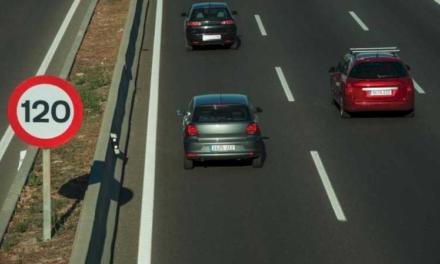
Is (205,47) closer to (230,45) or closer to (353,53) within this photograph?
(230,45)

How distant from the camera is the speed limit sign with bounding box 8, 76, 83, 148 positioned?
42.8ft

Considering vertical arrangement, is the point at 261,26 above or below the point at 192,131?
below

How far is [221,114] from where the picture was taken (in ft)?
65.9

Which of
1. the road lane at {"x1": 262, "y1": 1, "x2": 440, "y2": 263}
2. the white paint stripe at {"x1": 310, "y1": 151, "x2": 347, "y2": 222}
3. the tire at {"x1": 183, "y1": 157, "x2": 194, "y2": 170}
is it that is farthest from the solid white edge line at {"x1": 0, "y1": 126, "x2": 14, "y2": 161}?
the white paint stripe at {"x1": 310, "y1": 151, "x2": 347, "y2": 222}

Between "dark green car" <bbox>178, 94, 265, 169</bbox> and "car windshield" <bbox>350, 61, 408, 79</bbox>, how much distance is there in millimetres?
5671

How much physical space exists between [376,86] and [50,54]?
12924 millimetres

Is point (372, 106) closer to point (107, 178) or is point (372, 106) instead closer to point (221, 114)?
point (221, 114)

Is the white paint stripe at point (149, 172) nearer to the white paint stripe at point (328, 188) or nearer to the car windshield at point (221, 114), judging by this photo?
the car windshield at point (221, 114)

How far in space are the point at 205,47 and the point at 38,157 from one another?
16.5 m

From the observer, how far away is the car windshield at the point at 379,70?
24859 millimetres

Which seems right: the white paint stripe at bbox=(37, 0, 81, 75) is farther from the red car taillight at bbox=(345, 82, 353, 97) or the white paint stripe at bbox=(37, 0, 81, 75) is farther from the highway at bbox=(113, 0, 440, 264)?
the red car taillight at bbox=(345, 82, 353, 97)

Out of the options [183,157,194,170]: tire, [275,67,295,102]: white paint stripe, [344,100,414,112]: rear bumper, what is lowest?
[275,67,295,102]: white paint stripe

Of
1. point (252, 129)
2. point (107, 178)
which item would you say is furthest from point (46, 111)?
point (252, 129)

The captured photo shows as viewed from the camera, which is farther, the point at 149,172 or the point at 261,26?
the point at 261,26
